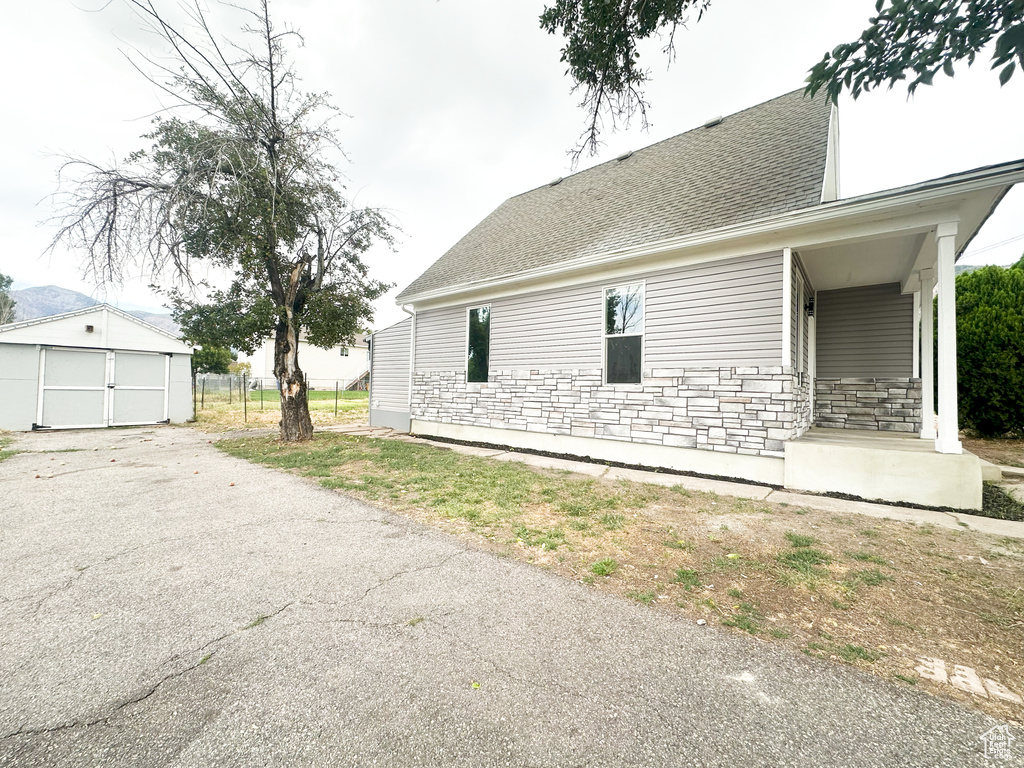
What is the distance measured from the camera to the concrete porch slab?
4152 millimetres

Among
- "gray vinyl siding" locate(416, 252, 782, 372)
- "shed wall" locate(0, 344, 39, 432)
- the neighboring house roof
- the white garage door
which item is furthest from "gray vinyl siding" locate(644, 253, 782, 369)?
"shed wall" locate(0, 344, 39, 432)

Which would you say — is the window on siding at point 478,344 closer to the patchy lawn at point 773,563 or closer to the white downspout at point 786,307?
the patchy lawn at point 773,563

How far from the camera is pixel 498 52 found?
7168mm

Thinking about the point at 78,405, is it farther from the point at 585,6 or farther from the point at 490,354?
the point at 585,6

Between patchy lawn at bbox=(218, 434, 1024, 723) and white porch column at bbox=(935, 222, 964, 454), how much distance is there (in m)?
1.22

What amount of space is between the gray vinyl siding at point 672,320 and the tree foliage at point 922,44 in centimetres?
233

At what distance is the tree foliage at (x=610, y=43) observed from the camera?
4.54 m

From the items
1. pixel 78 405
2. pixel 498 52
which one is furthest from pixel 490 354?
pixel 78 405

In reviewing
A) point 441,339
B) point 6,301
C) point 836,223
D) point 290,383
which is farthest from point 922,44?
point 6,301

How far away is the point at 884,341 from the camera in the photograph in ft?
22.3

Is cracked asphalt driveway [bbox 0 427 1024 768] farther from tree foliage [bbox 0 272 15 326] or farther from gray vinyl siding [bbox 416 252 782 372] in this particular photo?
tree foliage [bbox 0 272 15 326]

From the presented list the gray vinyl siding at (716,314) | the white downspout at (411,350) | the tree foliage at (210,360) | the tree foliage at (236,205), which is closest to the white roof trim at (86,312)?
the tree foliage at (236,205)

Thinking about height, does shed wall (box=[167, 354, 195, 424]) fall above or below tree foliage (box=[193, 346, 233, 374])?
below

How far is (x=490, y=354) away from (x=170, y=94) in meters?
6.57
